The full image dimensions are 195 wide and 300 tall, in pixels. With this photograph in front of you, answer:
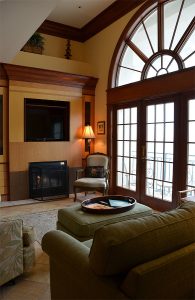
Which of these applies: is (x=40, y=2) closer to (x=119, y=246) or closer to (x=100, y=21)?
(x=119, y=246)

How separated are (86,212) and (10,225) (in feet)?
2.83

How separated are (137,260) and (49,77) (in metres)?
4.52

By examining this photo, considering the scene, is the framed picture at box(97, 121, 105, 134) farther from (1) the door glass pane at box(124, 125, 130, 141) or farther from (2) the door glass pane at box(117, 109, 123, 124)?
(1) the door glass pane at box(124, 125, 130, 141)

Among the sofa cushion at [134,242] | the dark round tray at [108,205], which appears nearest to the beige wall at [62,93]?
the dark round tray at [108,205]

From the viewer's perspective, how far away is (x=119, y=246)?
111 cm

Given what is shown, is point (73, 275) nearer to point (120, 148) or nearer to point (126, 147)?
point (126, 147)

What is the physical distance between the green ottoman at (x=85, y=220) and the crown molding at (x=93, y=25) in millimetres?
3805

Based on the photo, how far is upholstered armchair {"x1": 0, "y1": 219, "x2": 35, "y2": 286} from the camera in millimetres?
1917

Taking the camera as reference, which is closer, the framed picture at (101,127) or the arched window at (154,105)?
the arched window at (154,105)

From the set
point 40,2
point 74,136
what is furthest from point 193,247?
point 74,136

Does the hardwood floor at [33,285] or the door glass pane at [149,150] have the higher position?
the door glass pane at [149,150]

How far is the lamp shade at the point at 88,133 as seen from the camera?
5332mm

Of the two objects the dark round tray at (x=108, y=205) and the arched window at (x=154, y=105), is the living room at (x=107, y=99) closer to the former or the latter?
the arched window at (x=154, y=105)

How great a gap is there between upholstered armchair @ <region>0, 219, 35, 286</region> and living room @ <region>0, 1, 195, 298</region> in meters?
2.32
